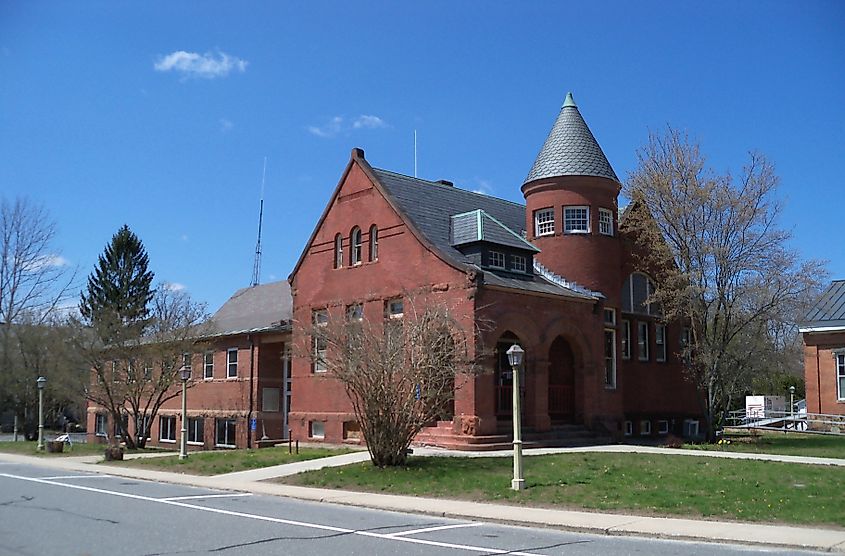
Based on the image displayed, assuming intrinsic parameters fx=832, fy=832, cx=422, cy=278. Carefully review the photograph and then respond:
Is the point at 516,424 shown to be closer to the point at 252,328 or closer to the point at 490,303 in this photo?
the point at 490,303

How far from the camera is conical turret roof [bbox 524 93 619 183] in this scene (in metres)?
31.9

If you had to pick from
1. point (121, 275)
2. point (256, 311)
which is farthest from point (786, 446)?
point (121, 275)

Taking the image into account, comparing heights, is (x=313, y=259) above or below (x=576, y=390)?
above

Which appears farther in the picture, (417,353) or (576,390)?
(576,390)

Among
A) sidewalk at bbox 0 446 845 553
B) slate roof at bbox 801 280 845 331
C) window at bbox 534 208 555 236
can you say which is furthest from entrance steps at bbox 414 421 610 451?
slate roof at bbox 801 280 845 331

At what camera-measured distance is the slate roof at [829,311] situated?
1603 inches

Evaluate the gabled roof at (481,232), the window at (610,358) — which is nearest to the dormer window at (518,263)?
the gabled roof at (481,232)

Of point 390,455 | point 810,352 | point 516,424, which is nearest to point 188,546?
point 516,424

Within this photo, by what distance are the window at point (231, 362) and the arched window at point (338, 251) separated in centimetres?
1033

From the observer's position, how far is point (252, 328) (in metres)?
40.1

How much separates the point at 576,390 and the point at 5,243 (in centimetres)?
3845

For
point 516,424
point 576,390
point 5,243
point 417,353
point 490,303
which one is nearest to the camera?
point 516,424

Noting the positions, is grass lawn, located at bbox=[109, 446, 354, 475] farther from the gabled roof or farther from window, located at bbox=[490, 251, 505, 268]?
the gabled roof

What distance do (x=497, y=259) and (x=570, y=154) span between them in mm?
5541
